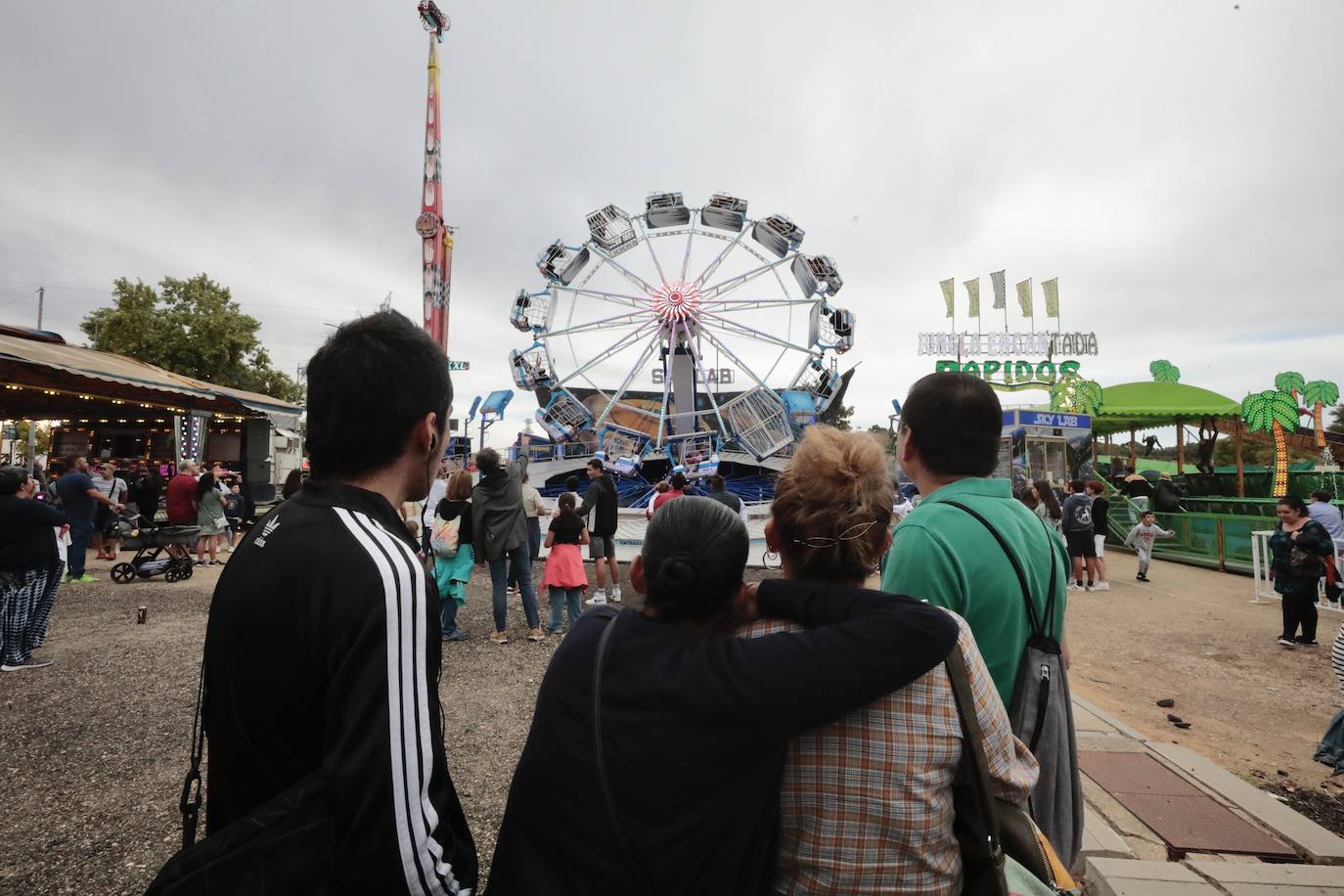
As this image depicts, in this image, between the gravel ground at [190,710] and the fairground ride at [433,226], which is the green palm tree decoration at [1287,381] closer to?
the gravel ground at [190,710]

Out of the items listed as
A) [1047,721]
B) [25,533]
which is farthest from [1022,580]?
[25,533]

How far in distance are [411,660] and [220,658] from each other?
1.15ft

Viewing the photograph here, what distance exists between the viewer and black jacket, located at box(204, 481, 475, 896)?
102 cm

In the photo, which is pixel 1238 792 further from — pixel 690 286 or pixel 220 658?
pixel 690 286

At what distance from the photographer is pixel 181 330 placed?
24.5 metres

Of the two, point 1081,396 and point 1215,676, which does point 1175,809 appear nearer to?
point 1215,676

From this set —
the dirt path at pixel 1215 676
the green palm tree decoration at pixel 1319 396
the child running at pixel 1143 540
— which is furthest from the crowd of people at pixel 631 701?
the green palm tree decoration at pixel 1319 396

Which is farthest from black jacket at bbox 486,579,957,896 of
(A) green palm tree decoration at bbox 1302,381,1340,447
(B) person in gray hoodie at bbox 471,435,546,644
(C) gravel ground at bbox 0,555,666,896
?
(A) green palm tree decoration at bbox 1302,381,1340,447

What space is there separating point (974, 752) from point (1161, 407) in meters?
26.7

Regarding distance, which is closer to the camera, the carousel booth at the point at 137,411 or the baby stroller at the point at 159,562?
the baby stroller at the point at 159,562

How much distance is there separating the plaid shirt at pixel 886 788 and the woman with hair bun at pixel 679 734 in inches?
3.6

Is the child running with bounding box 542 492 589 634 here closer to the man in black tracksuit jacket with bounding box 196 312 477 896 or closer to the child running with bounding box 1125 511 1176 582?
the man in black tracksuit jacket with bounding box 196 312 477 896

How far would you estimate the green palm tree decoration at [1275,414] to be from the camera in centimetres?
1586

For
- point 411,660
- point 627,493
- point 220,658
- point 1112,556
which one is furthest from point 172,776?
point 1112,556
